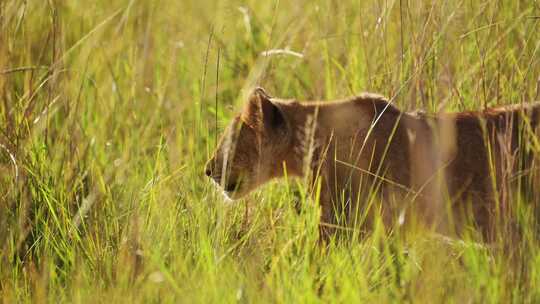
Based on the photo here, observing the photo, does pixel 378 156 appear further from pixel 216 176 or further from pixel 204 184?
pixel 204 184

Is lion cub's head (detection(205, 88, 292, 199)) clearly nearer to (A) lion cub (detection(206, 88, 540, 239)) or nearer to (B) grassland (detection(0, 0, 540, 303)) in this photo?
(A) lion cub (detection(206, 88, 540, 239))

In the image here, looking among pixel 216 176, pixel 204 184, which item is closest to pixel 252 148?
pixel 216 176

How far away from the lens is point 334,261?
3875 millimetres

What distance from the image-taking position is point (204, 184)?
16.1ft

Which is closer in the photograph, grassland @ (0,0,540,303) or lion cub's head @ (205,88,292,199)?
grassland @ (0,0,540,303)

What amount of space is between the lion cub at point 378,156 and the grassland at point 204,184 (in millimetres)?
122

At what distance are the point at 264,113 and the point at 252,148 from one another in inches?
9.7

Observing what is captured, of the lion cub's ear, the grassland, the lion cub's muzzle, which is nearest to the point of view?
the grassland

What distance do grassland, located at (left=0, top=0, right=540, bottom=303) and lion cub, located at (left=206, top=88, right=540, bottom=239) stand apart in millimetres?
122

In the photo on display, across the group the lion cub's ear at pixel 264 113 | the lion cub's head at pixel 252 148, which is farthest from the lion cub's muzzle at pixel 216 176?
the lion cub's ear at pixel 264 113

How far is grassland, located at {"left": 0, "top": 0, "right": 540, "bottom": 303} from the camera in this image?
3732 millimetres

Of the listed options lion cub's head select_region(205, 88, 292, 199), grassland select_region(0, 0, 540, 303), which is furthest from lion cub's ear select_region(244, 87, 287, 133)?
grassland select_region(0, 0, 540, 303)

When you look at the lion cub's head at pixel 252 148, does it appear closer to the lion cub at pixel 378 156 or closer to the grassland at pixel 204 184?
the lion cub at pixel 378 156

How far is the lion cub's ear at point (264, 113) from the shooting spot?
4539 millimetres
